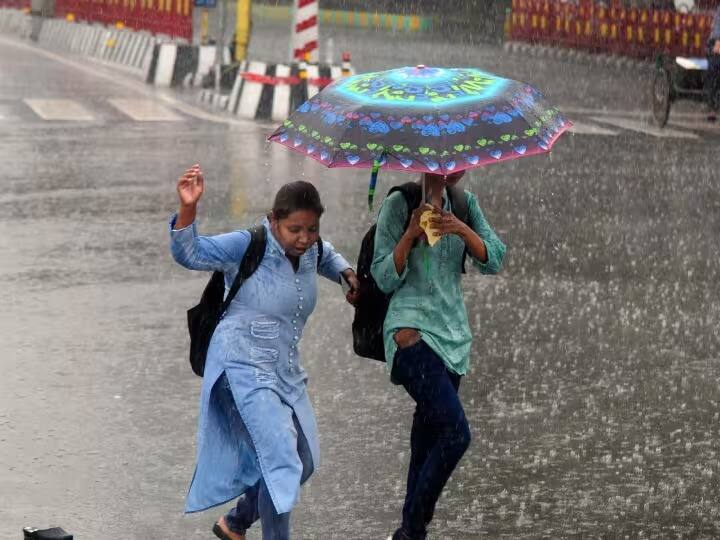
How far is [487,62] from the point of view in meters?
31.5

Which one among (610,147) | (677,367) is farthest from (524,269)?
(610,147)

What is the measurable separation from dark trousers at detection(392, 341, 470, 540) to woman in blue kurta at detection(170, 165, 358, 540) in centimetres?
38

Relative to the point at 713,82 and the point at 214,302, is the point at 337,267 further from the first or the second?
the point at 713,82

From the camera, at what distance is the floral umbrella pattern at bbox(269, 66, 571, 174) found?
5012 mm

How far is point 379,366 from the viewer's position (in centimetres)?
821

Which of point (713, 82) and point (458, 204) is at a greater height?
point (458, 204)

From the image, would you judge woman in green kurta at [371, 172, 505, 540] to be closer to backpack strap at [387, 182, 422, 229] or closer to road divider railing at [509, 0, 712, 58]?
backpack strap at [387, 182, 422, 229]

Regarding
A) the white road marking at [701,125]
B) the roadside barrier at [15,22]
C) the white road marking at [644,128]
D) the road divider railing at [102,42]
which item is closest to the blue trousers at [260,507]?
the white road marking at [644,128]

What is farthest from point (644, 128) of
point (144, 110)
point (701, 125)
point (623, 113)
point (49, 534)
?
point (49, 534)

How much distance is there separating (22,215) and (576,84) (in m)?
16.1

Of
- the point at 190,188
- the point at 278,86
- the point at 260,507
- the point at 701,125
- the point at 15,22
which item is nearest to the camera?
the point at 190,188

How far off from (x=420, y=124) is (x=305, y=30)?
16.3m

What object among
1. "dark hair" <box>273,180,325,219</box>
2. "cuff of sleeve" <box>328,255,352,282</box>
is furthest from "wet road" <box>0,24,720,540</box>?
"dark hair" <box>273,180,325,219</box>

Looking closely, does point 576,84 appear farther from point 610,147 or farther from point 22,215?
point 22,215
